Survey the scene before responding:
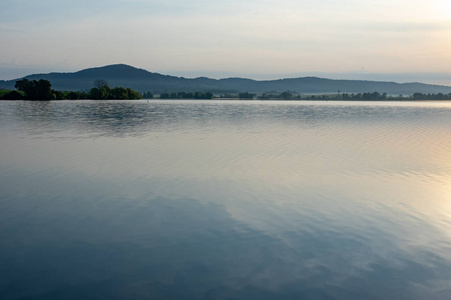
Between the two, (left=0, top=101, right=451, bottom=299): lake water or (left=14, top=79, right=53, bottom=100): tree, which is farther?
(left=14, top=79, right=53, bottom=100): tree

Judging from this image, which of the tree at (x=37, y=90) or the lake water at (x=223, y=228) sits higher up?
the tree at (x=37, y=90)

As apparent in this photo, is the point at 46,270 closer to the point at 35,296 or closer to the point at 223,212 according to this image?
the point at 35,296

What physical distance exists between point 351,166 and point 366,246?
1273cm

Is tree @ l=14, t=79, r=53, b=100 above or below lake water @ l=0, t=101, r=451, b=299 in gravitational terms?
above

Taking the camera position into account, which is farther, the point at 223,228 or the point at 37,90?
the point at 37,90

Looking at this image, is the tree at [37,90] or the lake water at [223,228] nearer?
the lake water at [223,228]

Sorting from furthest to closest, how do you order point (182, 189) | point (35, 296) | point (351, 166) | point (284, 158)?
point (284, 158) → point (351, 166) → point (182, 189) → point (35, 296)

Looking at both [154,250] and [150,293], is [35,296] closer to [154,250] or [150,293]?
[150,293]

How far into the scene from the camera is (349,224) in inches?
500

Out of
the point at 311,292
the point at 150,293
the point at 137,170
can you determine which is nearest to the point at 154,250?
the point at 150,293

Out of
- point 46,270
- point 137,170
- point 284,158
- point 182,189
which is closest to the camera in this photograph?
point 46,270

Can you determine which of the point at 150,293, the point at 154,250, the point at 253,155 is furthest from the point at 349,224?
the point at 253,155

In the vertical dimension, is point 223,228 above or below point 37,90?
below

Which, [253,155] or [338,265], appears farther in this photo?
[253,155]
